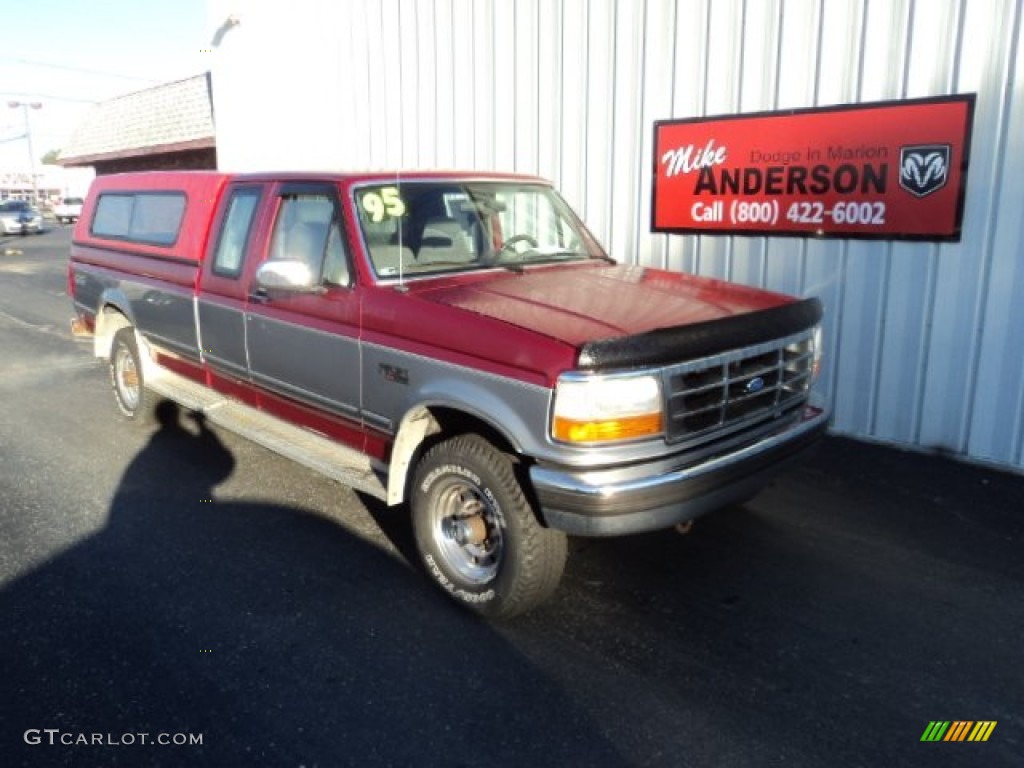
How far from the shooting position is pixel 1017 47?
5238mm

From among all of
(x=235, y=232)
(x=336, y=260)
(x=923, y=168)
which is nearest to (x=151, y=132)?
(x=235, y=232)

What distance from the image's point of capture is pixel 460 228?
179 inches

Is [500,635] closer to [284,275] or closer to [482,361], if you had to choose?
[482,361]

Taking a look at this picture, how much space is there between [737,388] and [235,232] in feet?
10.7

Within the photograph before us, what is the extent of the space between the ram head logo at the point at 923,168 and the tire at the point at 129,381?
5.74 metres

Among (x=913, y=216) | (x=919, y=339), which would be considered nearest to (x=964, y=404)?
(x=919, y=339)

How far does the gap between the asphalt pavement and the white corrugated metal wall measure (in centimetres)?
90

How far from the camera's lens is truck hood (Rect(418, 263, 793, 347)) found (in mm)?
3404

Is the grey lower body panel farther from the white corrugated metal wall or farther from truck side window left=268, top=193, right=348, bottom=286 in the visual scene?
the white corrugated metal wall

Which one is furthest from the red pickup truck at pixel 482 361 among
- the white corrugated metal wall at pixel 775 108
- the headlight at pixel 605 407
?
the white corrugated metal wall at pixel 775 108

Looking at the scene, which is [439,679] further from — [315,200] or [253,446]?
[253,446]

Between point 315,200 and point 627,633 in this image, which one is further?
point 315,200

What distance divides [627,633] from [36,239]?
3856cm

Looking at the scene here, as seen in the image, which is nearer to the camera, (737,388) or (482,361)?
(482,361)
